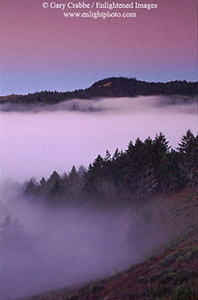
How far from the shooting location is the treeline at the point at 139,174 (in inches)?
1816

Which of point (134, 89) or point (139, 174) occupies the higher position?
point (134, 89)

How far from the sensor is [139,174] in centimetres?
4794

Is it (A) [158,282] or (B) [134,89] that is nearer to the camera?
(A) [158,282]

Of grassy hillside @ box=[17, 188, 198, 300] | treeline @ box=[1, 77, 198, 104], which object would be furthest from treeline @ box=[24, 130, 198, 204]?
grassy hillside @ box=[17, 188, 198, 300]

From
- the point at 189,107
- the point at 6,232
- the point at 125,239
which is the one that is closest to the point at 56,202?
the point at 6,232

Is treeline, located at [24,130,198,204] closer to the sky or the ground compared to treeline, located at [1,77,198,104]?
closer to the ground

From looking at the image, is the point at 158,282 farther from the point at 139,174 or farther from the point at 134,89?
the point at 134,89

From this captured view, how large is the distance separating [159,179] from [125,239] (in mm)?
15821

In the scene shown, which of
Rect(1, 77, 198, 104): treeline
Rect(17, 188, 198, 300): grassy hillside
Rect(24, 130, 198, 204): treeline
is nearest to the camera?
Rect(17, 188, 198, 300): grassy hillside

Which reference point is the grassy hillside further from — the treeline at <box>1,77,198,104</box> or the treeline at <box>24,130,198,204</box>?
the treeline at <box>1,77,198,104</box>

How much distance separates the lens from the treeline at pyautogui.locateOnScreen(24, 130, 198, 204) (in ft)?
151

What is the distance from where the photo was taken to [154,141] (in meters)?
51.8

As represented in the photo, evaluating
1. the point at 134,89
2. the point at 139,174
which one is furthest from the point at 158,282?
the point at 134,89

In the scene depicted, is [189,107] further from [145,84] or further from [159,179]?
[159,179]
